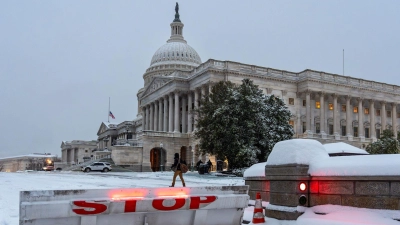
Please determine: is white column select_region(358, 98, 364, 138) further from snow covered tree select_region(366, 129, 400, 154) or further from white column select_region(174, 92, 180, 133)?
white column select_region(174, 92, 180, 133)

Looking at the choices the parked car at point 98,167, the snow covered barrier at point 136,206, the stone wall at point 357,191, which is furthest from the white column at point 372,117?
the snow covered barrier at point 136,206

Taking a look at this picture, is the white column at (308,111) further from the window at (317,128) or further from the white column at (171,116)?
the white column at (171,116)

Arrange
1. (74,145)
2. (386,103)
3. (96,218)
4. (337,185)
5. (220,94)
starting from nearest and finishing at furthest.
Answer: (96,218) < (337,185) < (220,94) < (386,103) < (74,145)

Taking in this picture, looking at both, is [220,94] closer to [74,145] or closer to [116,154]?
[116,154]

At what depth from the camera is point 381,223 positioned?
898cm

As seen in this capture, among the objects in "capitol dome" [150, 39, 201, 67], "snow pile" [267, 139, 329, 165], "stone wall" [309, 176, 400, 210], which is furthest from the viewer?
"capitol dome" [150, 39, 201, 67]

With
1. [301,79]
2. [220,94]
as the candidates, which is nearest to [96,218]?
[220,94]

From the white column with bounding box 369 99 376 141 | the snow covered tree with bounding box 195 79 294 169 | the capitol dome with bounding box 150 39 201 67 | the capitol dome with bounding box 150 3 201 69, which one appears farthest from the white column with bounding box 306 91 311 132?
the capitol dome with bounding box 150 39 201 67

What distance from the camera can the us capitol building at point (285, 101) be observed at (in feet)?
236

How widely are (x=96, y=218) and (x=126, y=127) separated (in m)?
113

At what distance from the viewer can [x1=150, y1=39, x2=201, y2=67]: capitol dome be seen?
120m

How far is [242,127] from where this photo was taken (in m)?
43.1

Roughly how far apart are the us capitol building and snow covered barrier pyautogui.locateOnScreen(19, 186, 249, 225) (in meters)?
59.3

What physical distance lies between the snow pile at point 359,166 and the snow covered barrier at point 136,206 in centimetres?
273
